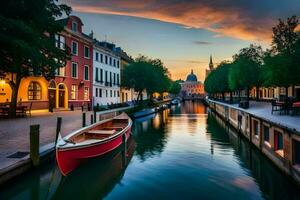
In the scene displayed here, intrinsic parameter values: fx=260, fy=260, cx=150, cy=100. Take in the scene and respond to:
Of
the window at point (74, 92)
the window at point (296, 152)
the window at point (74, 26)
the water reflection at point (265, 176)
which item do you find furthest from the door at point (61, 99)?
the window at point (296, 152)

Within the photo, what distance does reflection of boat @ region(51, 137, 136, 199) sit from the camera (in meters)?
10.3

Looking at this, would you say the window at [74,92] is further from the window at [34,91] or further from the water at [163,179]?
the water at [163,179]

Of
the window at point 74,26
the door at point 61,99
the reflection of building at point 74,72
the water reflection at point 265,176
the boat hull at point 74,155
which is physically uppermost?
the window at point 74,26

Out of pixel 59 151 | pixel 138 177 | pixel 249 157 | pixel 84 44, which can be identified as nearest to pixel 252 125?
pixel 249 157

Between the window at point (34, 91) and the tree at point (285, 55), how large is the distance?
27.9m

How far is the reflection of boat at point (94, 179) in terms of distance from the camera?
10322 millimetres

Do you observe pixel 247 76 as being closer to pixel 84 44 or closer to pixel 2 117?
pixel 84 44

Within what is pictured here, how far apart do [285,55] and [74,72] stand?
29113 mm

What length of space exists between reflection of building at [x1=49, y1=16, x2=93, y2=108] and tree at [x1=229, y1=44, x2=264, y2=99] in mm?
24616

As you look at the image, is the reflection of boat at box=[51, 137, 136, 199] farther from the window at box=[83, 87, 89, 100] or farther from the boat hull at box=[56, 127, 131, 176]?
the window at box=[83, 87, 89, 100]

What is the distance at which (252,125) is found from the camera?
2039 cm

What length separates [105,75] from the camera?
51.3 m

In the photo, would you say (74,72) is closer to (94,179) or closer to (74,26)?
(74,26)

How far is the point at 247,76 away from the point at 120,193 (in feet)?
116
